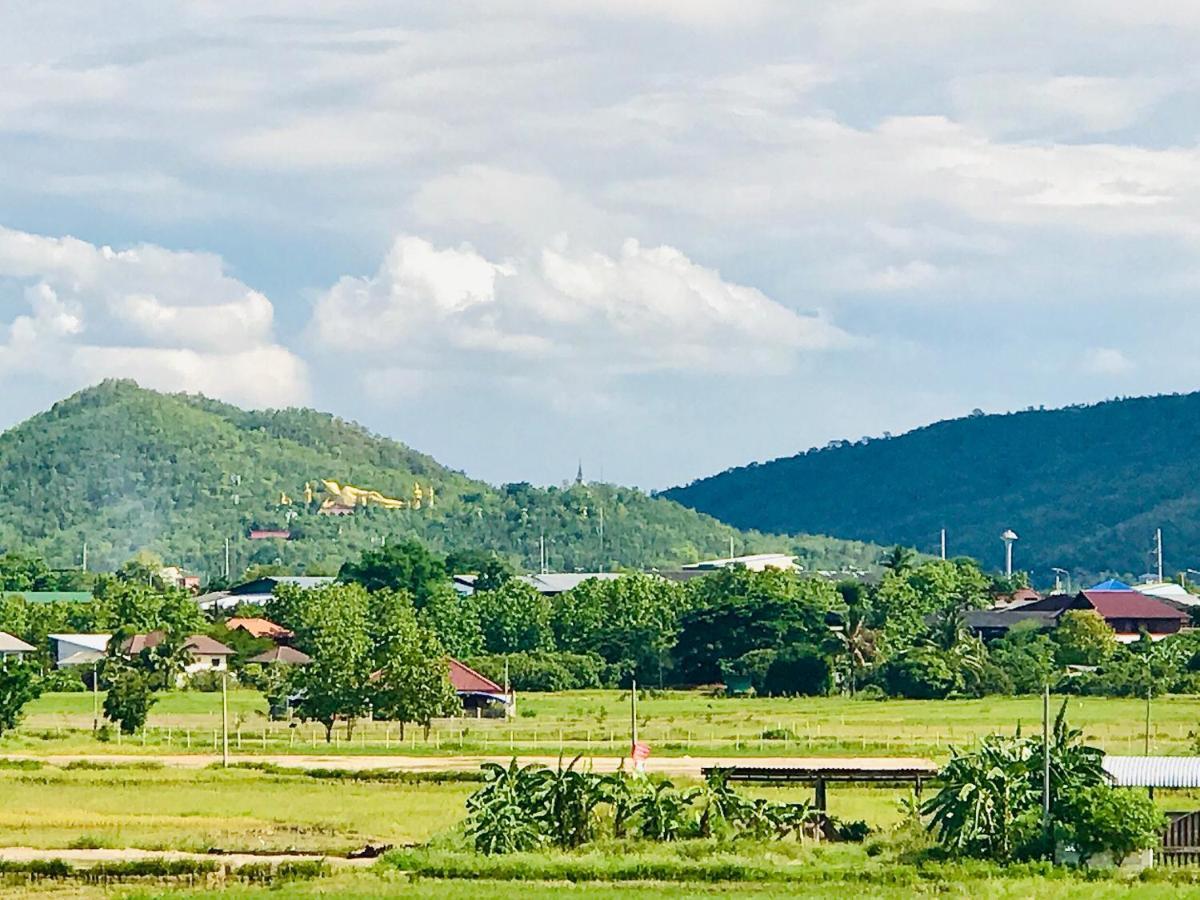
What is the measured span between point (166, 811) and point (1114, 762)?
20845 mm

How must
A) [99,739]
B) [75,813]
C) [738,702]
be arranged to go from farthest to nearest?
1. [738,702]
2. [99,739]
3. [75,813]

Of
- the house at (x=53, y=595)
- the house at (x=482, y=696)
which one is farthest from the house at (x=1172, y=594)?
the house at (x=53, y=595)

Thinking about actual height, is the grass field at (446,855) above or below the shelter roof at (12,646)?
below

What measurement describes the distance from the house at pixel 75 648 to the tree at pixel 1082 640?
51432 mm

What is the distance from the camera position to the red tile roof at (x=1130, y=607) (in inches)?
5295

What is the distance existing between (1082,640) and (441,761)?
192 ft

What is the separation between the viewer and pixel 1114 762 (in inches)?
1638

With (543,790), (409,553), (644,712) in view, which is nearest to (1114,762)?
(543,790)

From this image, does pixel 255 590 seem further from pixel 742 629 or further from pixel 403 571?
pixel 742 629

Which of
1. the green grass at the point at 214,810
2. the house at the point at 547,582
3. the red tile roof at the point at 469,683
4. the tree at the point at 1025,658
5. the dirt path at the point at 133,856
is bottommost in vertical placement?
the dirt path at the point at 133,856

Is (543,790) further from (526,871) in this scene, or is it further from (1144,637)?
(1144,637)

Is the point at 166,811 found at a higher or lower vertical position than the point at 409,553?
lower

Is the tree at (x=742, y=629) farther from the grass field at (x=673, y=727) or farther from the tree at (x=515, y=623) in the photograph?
the grass field at (x=673, y=727)

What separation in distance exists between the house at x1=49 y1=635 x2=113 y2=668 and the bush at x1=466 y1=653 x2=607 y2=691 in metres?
22.0
